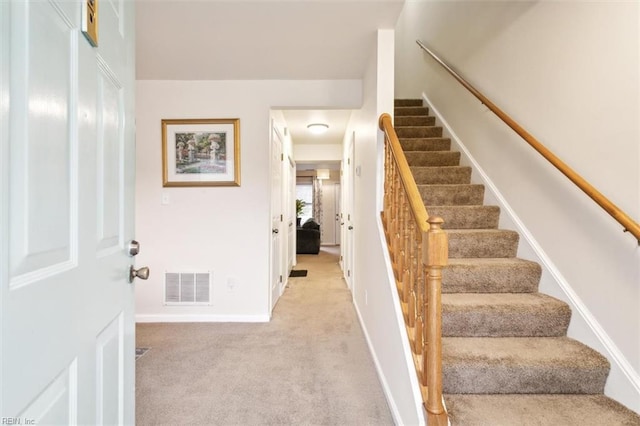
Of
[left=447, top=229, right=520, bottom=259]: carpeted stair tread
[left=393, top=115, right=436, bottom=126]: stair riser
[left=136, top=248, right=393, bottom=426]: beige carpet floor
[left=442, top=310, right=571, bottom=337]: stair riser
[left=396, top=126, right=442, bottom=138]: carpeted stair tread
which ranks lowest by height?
[left=136, top=248, right=393, bottom=426]: beige carpet floor

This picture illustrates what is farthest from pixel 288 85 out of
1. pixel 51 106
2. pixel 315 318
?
pixel 51 106

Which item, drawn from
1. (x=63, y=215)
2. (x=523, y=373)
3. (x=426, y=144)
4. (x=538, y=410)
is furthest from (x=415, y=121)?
(x=63, y=215)

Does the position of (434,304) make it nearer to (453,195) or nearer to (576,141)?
(576,141)

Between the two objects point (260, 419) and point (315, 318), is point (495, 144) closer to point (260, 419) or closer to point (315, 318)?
point (315, 318)

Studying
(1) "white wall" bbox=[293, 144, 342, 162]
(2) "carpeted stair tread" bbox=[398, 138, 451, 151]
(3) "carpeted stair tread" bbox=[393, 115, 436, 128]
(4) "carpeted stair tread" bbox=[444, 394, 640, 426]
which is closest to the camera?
(4) "carpeted stair tread" bbox=[444, 394, 640, 426]

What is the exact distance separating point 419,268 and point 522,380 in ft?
2.43

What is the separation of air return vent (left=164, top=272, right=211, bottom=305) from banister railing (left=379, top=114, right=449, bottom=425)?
1.94 meters

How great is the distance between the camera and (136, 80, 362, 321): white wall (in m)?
2.87

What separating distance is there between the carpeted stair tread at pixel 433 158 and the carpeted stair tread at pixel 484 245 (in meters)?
0.99

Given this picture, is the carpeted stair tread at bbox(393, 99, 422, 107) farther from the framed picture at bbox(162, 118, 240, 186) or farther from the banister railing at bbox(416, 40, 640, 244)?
the framed picture at bbox(162, 118, 240, 186)

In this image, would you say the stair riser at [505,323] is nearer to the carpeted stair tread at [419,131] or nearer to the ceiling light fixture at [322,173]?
the carpeted stair tread at [419,131]

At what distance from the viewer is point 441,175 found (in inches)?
104

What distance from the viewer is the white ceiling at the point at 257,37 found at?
181cm

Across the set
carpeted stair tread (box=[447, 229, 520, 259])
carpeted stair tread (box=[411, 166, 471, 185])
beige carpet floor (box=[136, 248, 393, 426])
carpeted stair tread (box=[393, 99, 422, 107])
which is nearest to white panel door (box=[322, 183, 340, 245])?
carpeted stair tread (box=[393, 99, 422, 107])
